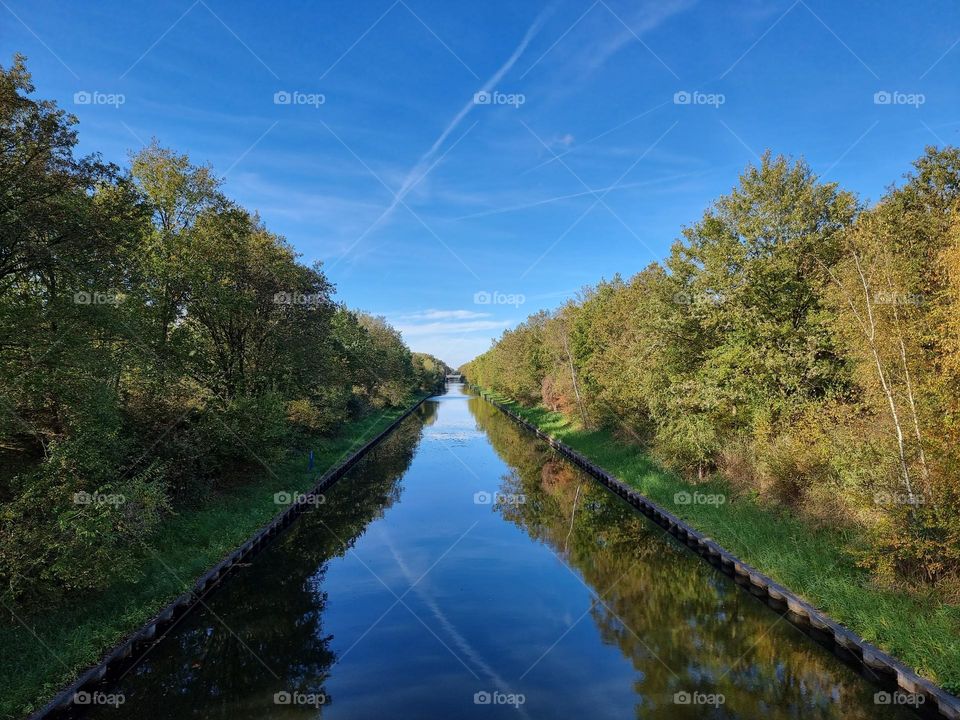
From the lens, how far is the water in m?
9.91

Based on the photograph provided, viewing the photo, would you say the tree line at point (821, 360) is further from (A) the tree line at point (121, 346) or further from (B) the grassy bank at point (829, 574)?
(A) the tree line at point (121, 346)

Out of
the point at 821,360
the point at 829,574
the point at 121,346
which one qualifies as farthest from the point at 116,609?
the point at 821,360

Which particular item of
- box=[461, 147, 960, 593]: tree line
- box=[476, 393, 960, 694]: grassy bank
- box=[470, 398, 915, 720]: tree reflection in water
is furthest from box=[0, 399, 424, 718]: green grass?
box=[461, 147, 960, 593]: tree line

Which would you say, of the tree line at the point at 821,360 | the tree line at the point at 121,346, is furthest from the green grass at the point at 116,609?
the tree line at the point at 821,360

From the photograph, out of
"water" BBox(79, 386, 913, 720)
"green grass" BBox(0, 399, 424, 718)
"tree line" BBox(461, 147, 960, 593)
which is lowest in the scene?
"water" BBox(79, 386, 913, 720)

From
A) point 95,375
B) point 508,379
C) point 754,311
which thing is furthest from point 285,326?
point 508,379

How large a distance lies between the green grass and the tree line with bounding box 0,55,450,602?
1.82 ft

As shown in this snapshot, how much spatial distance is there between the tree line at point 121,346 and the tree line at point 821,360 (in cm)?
1668

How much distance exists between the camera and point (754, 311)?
20.4 m

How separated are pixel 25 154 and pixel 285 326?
680 inches

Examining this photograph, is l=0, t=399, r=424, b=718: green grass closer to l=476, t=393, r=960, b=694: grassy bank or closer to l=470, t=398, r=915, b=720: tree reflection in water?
l=470, t=398, r=915, b=720: tree reflection in water

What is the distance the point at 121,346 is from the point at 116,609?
9.03m

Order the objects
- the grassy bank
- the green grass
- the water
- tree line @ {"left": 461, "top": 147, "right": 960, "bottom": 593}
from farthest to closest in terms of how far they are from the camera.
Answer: tree line @ {"left": 461, "top": 147, "right": 960, "bottom": 593} < the water < the grassy bank < the green grass

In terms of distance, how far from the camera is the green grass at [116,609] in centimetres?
905
